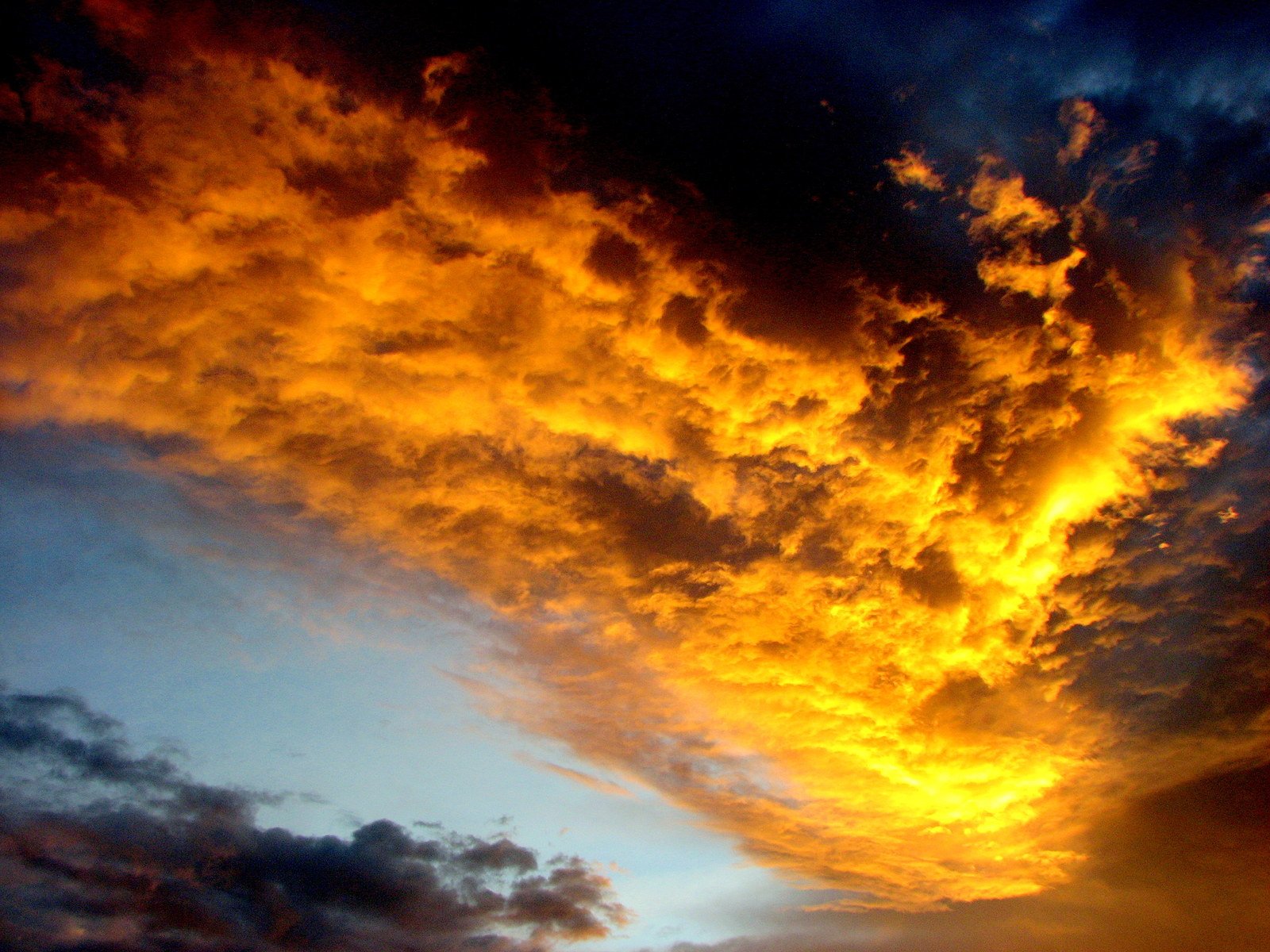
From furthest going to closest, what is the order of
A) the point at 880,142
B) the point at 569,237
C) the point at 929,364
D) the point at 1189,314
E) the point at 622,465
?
the point at 622,465, the point at 929,364, the point at 1189,314, the point at 569,237, the point at 880,142

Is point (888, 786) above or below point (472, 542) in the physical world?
below

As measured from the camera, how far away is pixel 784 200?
9078mm

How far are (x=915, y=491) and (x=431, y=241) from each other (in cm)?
1021

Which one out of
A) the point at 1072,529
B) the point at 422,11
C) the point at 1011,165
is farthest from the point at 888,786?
the point at 422,11

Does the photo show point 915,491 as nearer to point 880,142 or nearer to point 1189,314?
point 1189,314

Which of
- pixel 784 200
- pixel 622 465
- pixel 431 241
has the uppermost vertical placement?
pixel 784 200

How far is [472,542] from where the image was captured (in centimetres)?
1333

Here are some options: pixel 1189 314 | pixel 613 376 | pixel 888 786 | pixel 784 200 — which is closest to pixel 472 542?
pixel 613 376

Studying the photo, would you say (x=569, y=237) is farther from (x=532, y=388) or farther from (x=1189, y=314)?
(x=1189, y=314)

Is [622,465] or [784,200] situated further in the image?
[622,465]

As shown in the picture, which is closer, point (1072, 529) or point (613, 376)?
point (613, 376)

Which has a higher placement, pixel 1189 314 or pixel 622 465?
pixel 1189 314

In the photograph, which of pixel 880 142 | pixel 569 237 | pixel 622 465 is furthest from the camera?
pixel 622 465

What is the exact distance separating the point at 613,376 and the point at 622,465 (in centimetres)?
211
